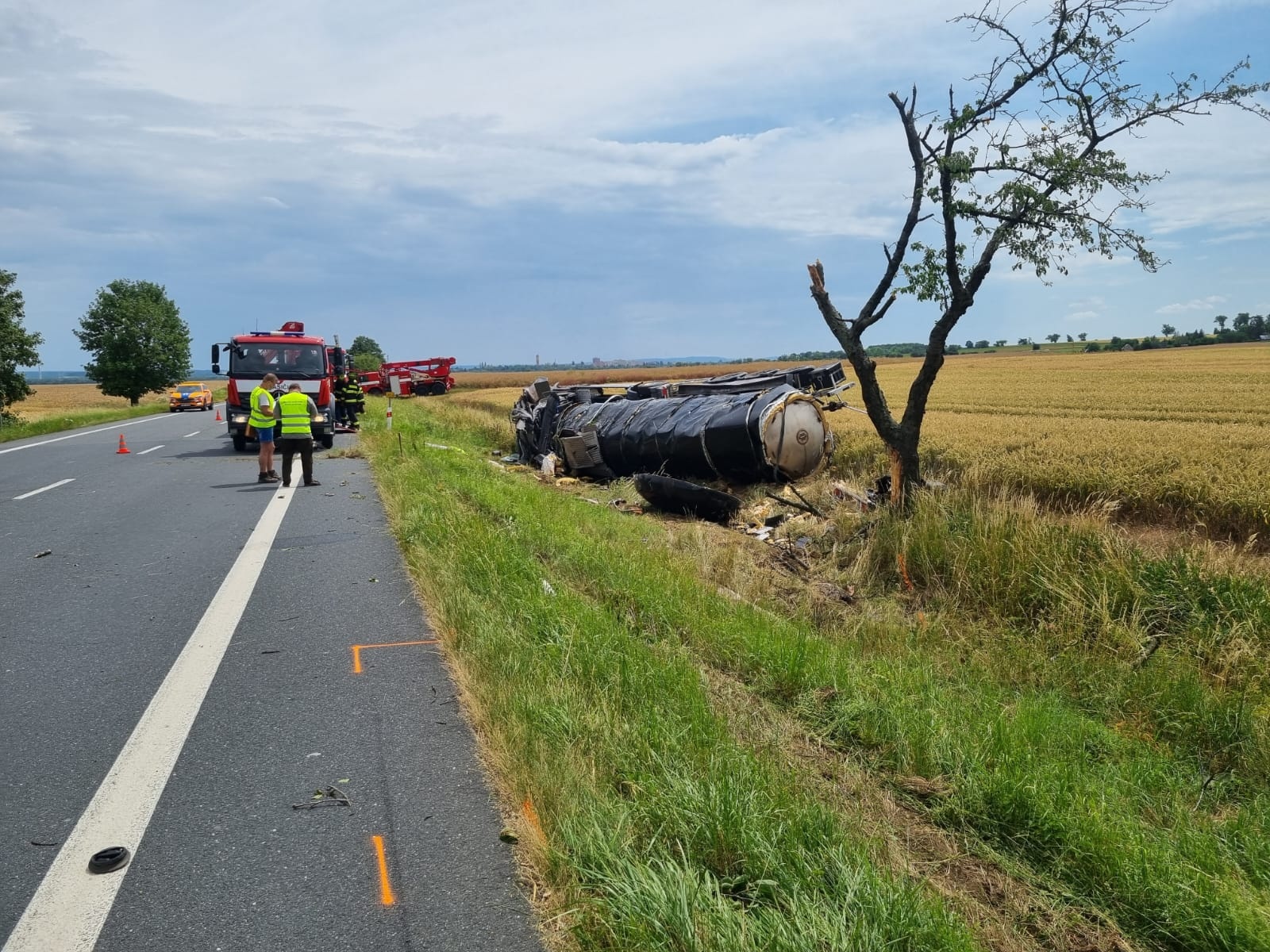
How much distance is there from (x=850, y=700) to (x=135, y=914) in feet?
11.7

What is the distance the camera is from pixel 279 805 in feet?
12.6

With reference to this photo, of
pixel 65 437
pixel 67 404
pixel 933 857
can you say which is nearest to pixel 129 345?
pixel 67 404

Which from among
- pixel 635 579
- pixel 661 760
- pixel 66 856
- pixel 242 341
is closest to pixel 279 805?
pixel 66 856

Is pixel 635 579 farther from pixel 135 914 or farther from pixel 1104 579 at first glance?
pixel 135 914

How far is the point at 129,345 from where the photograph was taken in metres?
75.1

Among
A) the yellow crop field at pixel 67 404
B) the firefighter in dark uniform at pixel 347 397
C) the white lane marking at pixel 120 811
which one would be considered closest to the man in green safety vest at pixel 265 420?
the white lane marking at pixel 120 811

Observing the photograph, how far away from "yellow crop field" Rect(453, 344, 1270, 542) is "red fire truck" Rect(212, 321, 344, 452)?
11077mm

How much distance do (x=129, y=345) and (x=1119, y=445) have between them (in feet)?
257

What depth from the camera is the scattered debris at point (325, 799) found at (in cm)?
384

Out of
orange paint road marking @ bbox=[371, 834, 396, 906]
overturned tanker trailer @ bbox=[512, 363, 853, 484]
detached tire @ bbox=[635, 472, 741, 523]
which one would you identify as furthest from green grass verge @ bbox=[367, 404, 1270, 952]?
overturned tanker trailer @ bbox=[512, 363, 853, 484]

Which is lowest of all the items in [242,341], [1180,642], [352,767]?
[1180,642]

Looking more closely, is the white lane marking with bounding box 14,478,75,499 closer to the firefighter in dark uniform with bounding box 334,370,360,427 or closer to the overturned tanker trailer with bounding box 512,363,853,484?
the overturned tanker trailer with bounding box 512,363,853,484

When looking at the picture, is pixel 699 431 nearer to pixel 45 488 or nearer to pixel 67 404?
pixel 45 488

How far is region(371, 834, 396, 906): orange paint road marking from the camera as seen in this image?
3.16 meters
